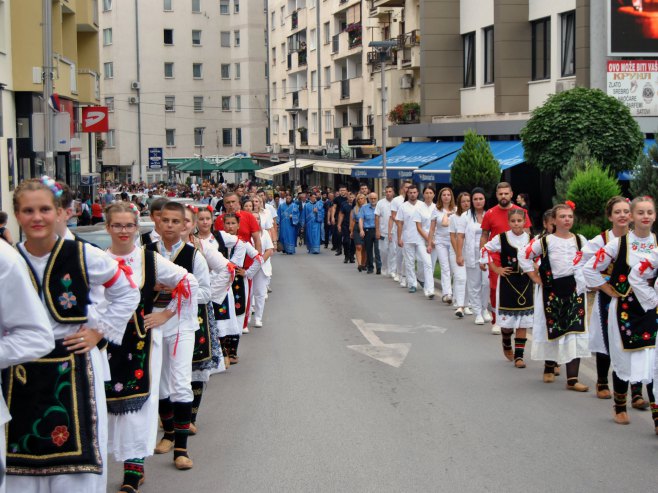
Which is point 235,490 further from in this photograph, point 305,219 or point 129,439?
point 305,219

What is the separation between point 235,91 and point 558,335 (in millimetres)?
74832

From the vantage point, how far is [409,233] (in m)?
19.8

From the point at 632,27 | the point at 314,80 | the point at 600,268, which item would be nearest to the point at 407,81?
the point at 314,80

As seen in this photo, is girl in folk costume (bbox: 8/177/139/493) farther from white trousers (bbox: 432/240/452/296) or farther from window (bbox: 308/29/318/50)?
window (bbox: 308/29/318/50)

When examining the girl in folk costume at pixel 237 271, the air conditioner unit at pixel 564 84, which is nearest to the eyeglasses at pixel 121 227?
the girl in folk costume at pixel 237 271

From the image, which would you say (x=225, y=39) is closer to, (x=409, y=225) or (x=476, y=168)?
(x=476, y=168)

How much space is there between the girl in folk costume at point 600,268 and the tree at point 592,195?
8.08 m

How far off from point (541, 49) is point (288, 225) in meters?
9.65

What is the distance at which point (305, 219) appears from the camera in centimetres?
3281

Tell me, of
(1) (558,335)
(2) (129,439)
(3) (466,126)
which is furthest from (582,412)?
(3) (466,126)

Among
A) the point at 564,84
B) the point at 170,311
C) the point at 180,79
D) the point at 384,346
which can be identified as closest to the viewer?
the point at 170,311

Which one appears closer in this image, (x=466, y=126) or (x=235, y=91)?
(x=466, y=126)

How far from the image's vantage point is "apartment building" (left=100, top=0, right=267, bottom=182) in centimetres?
8056

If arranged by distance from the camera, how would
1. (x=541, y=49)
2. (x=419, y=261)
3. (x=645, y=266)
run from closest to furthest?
(x=645, y=266) → (x=419, y=261) → (x=541, y=49)
